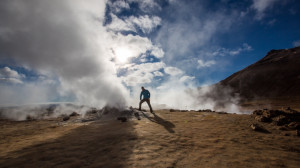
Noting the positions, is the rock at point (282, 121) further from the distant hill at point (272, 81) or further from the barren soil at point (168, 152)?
the distant hill at point (272, 81)

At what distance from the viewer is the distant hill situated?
32.8 m

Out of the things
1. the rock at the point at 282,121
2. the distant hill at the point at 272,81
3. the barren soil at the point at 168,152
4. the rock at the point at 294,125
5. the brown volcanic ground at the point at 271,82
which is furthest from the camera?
the distant hill at the point at 272,81

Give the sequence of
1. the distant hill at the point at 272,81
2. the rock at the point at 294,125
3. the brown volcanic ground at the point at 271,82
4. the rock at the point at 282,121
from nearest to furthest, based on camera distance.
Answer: the rock at the point at 294,125, the rock at the point at 282,121, the brown volcanic ground at the point at 271,82, the distant hill at the point at 272,81

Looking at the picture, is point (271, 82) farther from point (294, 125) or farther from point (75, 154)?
point (75, 154)

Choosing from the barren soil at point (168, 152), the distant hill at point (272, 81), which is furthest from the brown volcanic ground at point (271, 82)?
the barren soil at point (168, 152)

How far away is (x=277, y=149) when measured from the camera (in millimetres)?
3734

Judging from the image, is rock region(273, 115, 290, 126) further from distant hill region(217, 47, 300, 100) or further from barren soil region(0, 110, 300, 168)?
distant hill region(217, 47, 300, 100)

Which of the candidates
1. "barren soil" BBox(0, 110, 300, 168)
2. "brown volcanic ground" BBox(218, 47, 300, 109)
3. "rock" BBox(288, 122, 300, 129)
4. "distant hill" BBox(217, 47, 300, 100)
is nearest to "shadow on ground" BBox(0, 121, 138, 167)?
"barren soil" BBox(0, 110, 300, 168)

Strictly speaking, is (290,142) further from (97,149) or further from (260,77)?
(260,77)

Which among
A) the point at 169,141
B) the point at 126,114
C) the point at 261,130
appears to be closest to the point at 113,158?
the point at 169,141

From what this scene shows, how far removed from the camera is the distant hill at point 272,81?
3284 cm

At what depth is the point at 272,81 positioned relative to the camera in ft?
125

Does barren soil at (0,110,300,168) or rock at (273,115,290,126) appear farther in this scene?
rock at (273,115,290,126)

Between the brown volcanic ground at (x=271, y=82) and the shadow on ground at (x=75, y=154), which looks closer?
the shadow on ground at (x=75, y=154)
